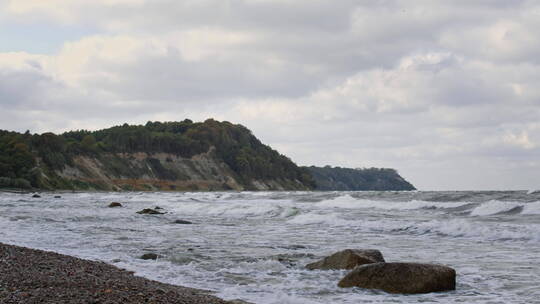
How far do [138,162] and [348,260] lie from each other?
147394mm

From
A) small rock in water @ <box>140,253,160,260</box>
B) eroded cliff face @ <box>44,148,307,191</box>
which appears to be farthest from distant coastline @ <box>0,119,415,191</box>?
small rock in water @ <box>140,253,160,260</box>

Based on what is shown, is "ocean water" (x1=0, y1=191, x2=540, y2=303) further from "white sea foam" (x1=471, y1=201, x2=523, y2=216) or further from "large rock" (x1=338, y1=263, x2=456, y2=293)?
"white sea foam" (x1=471, y1=201, x2=523, y2=216)

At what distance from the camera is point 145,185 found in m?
144

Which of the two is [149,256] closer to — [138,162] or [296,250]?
→ [296,250]

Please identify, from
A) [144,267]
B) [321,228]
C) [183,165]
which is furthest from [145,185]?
[144,267]

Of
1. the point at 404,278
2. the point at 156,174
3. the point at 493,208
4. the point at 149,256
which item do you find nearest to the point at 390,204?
the point at 493,208

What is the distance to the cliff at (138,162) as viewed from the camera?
105 m

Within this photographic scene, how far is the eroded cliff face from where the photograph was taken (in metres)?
128

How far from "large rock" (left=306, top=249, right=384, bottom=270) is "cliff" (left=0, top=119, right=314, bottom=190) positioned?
8603 cm

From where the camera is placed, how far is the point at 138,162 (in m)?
154

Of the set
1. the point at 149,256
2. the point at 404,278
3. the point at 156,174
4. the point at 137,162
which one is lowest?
the point at 149,256

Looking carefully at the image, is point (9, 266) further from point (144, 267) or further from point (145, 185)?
point (145, 185)

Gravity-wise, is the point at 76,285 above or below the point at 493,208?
below

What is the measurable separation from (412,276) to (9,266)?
24.6 feet
